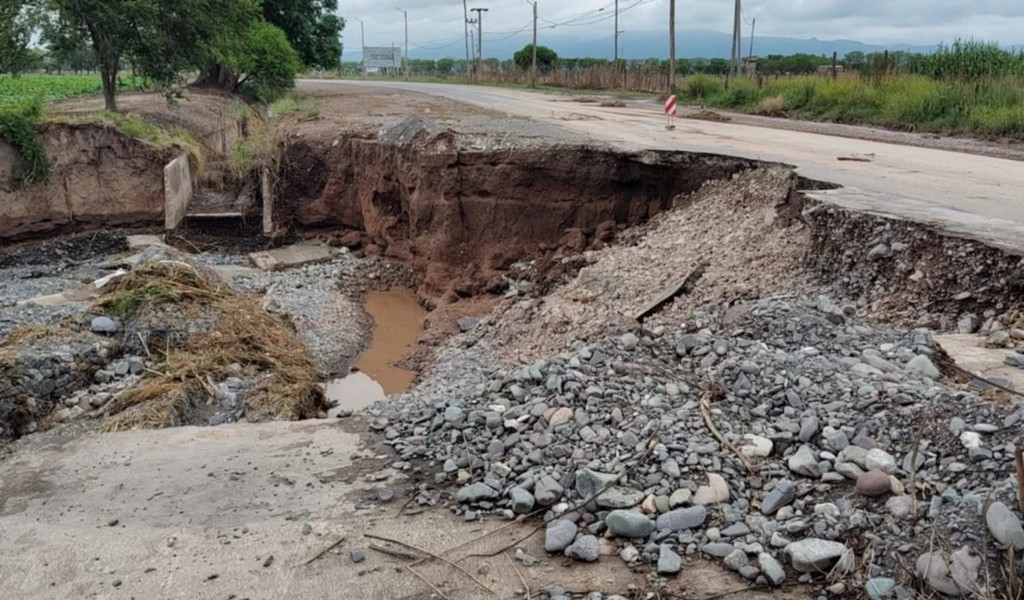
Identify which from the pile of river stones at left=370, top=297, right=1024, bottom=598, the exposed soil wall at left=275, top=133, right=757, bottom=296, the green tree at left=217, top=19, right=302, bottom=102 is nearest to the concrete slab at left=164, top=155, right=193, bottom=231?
the exposed soil wall at left=275, top=133, right=757, bottom=296

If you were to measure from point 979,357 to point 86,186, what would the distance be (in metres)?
14.9

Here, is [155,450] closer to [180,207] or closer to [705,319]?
[705,319]

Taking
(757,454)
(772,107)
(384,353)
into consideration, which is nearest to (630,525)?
(757,454)

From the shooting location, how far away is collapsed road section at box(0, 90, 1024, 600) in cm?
380

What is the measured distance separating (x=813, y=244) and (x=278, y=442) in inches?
191

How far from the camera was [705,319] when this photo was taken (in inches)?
263

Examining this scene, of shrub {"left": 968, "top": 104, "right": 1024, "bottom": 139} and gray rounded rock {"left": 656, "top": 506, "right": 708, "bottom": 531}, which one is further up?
shrub {"left": 968, "top": 104, "right": 1024, "bottom": 139}

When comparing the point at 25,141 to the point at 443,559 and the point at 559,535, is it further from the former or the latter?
the point at 559,535

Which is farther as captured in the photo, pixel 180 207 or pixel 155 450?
pixel 180 207

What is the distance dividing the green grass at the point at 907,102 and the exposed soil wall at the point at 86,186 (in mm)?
14555

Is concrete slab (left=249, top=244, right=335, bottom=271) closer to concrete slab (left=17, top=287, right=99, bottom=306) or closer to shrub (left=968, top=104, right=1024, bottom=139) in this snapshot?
concrete slab (left=17, top=287, right=99, bottom=306)

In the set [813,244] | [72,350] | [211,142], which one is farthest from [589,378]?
[211,142]

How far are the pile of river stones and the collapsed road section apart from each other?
2 cm

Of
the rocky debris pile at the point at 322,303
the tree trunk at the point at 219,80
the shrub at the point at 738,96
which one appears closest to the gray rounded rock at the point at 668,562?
the rocky debris pile at the point at 322,303
